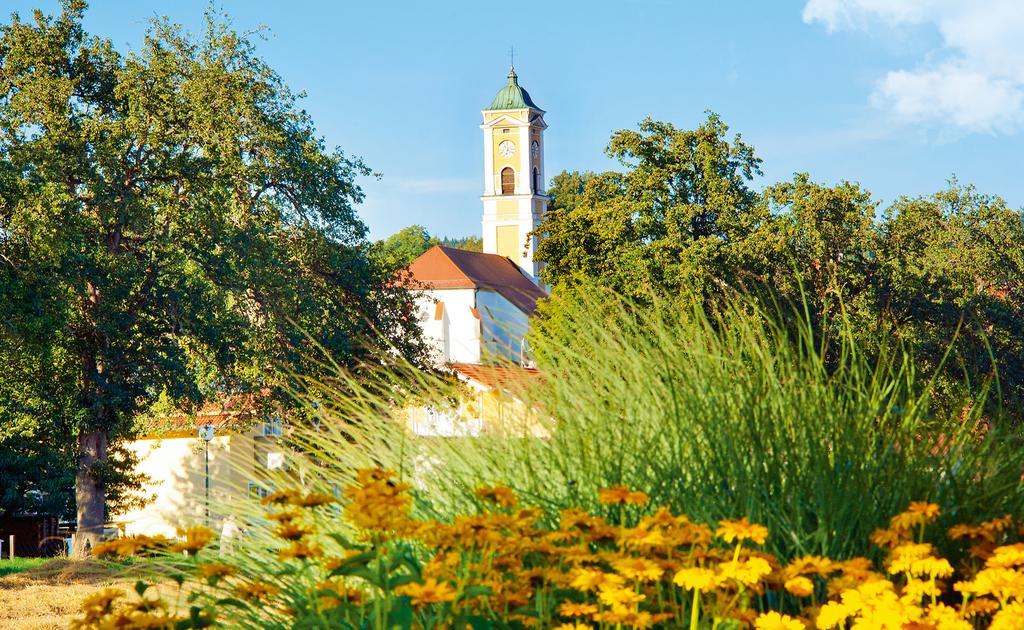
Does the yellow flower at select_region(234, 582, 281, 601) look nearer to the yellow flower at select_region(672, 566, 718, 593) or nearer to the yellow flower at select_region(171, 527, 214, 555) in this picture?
the yellow flower at select_region(171, 527, 214, 555)

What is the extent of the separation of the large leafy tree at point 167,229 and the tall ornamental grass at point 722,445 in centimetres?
1423

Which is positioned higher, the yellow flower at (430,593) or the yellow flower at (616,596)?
the yellow flower at (430,593)

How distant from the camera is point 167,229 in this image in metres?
20.2

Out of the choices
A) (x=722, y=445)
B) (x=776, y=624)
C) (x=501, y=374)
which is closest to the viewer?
(x=776, y=624)

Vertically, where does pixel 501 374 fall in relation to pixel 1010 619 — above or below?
above

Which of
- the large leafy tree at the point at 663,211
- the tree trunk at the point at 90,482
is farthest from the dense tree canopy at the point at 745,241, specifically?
the tree trunk at the point at 90,482

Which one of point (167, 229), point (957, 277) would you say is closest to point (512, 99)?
point (957, 277)

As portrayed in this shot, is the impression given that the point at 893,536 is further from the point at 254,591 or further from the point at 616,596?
the point at 254,591

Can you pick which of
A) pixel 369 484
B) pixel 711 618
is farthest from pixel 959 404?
pixel 369 484

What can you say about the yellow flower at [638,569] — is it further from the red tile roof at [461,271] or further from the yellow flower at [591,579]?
the red tile roof at [461,271]

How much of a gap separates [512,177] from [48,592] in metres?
58.4

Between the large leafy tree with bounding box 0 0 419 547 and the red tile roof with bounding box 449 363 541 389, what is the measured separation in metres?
13.6

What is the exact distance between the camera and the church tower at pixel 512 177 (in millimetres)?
69250

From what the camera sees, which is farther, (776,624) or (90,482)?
(90,482)
